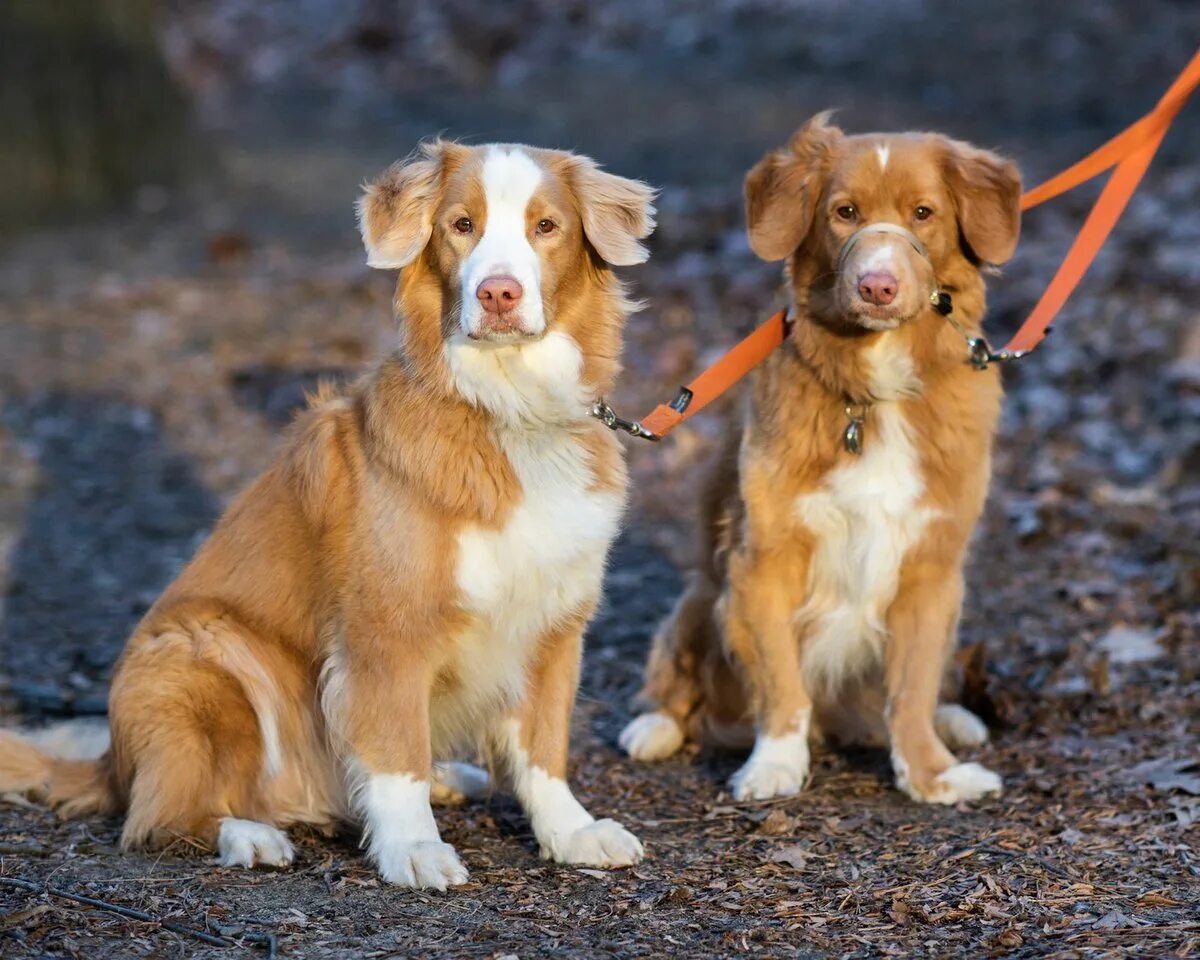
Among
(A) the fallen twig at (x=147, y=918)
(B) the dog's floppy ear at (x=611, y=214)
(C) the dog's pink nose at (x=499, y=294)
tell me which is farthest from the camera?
(B) the dog's floppy ear at (x=611, y=214)

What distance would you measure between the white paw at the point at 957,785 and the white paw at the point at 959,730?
39 centimetres

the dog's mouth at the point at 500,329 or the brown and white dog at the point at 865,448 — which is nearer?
the dog's mouth at the point at 500,329

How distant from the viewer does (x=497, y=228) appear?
390 centimetres

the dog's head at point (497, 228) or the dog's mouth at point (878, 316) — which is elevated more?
the dog's head at point (497, 228)

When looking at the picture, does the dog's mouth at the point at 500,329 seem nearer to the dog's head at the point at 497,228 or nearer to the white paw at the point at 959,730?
the dog's head at the point at 497,228

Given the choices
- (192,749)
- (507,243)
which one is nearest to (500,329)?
(507,243)

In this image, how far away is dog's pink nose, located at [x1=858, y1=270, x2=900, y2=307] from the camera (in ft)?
14.0

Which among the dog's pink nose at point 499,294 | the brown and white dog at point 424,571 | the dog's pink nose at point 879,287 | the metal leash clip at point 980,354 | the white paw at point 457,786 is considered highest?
the dog's pink nose at point 879,287

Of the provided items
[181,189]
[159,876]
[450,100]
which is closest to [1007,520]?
[159,876]

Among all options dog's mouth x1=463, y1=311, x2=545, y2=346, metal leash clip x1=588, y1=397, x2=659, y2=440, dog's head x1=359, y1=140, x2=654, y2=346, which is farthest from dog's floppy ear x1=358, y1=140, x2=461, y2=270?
metal leash clip x1=588, y1=397, x2=659, y2=440

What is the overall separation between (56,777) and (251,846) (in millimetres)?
792

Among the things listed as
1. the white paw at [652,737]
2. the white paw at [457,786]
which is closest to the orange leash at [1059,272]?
the white paw at [652,737]

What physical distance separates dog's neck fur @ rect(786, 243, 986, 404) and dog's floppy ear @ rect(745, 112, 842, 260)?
0.11 m

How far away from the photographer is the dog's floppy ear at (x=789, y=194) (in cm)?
462
